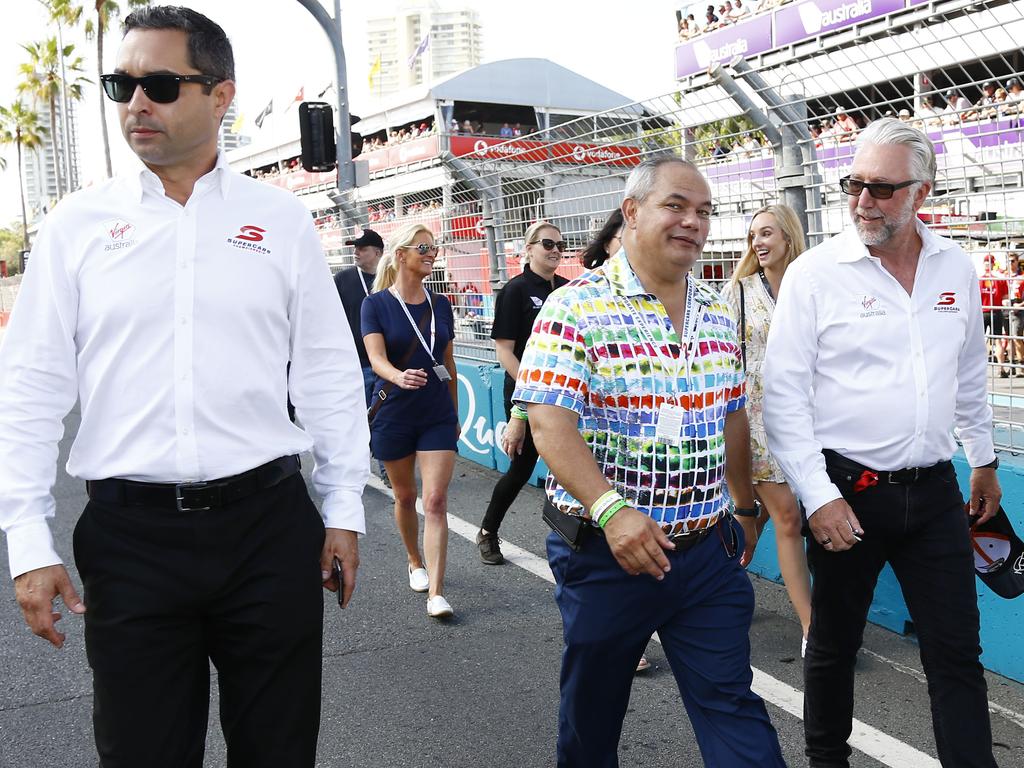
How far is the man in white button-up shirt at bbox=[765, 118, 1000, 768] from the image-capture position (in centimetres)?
288

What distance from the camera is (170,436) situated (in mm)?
2227

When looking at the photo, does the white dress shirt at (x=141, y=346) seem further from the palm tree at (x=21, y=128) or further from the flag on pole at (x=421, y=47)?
the palm tree at (x=21, y=128)

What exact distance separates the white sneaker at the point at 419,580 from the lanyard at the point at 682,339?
10.2 feet

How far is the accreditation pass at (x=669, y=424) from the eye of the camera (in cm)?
257

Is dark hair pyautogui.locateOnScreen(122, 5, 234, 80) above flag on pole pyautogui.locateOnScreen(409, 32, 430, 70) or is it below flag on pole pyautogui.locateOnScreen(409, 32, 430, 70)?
below

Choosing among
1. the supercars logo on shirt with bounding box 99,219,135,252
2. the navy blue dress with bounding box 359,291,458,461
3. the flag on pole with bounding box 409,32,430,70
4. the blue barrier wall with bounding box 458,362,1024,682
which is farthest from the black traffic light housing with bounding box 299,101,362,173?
the flag on pole with bounding box 409,32,430,70

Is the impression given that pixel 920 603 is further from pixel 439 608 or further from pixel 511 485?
pixel 511 485

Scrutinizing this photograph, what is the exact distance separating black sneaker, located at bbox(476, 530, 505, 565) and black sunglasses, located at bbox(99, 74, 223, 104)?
402 cm

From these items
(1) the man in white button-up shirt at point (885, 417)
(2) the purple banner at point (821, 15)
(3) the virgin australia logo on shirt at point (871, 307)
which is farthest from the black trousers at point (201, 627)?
(2) the purple banner at point (821, 15)

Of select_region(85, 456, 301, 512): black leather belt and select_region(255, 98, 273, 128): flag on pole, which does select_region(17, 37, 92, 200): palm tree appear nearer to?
select_region(255, 98, 273, 128): flag on pole

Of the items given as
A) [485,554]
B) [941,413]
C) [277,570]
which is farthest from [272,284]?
[485,554]

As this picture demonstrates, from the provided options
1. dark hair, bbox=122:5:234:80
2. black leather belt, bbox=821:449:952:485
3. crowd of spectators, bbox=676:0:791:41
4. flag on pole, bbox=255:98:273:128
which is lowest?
black leather belt, bbox=821:449:952:485

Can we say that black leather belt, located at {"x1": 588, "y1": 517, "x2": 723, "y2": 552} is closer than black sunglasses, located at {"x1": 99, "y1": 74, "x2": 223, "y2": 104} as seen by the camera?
No

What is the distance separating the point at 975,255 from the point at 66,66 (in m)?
50.2
